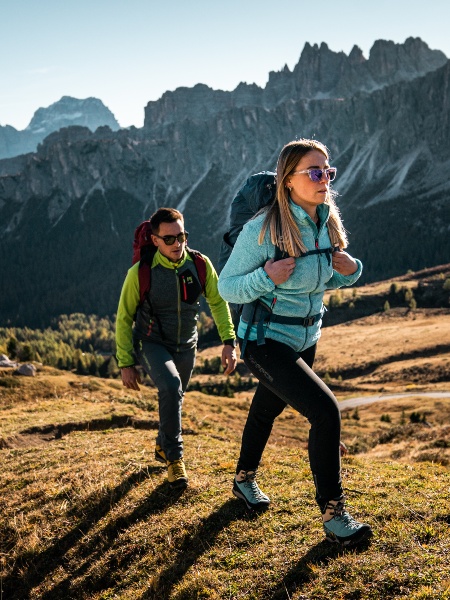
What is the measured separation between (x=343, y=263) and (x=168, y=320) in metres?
3.76

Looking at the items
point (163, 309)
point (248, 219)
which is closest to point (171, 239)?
point (163, 309)

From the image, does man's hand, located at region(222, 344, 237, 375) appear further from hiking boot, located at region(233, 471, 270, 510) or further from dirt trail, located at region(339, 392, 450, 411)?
dirt trail, located at region(339, 392, 450, 411)

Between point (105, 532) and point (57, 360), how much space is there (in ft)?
429

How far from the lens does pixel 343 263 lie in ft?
22.2

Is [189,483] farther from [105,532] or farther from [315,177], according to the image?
[315,177]

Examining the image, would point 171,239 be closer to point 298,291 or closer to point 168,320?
point 168,320

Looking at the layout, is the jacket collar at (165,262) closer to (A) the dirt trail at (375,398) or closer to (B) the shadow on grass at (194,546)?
(B) the shadow on grass at (194,546)

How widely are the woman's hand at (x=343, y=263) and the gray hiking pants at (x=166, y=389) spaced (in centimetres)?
348

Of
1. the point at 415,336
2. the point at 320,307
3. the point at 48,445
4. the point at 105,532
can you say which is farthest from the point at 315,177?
the point at 415,336

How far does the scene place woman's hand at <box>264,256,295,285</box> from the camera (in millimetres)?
6043

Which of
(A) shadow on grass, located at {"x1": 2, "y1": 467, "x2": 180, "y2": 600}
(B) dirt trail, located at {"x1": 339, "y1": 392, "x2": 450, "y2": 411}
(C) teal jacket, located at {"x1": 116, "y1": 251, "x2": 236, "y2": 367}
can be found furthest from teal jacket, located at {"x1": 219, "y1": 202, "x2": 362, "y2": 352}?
(B) dirt trail, located at {"x1": 339, "y1": 392, "x2": 450, "y2": 411}

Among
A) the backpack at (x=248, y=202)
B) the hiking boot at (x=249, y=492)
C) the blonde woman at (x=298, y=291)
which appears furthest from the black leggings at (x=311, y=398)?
the backpack at (x=248, y=202)

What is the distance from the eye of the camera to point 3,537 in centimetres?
862

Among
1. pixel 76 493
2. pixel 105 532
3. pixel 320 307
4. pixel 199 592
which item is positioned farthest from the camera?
pixel 76 493
